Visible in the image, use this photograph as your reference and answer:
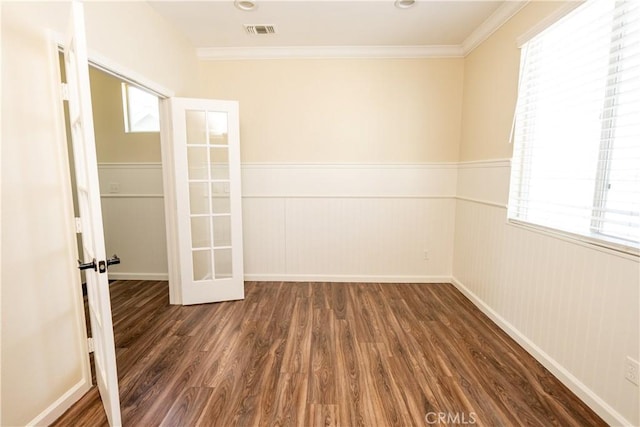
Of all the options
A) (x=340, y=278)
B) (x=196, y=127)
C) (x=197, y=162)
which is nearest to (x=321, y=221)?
(x=340, y=278)

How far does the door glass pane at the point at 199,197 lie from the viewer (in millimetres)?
2891

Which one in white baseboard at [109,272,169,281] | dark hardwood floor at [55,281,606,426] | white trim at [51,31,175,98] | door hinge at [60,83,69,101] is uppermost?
white trim at [51,31,175,98]

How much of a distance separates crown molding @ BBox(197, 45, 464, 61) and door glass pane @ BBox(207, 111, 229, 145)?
0.91 meters

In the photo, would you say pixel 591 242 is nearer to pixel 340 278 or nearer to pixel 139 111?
pixel 340 278

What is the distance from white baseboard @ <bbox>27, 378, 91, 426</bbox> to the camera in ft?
4.89

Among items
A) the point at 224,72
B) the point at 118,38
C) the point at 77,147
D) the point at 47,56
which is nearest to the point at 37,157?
the point at 77,147

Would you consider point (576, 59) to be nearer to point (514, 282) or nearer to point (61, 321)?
point (514, 282)

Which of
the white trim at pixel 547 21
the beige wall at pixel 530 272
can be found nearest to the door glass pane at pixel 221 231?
the beige wall at pixel 530 272

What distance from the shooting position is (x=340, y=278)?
358cm

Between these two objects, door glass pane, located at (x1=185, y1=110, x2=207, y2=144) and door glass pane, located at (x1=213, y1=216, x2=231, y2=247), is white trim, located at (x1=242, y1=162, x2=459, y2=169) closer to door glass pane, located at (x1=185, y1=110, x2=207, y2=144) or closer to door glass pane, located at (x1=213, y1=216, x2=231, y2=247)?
door glass pane, located at (x1=185, y1=110, x2=207, y2=144)

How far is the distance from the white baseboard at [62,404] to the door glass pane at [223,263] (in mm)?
1397

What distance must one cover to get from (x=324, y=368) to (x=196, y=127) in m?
2.44

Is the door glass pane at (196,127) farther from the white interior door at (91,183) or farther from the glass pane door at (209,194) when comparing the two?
the white interior door at (91,183)

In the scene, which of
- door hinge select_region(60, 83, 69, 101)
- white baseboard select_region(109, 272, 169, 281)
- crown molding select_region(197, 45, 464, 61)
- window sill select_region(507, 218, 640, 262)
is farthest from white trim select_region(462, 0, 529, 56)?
white baseboard select_region(109, 272, 169, 281)
